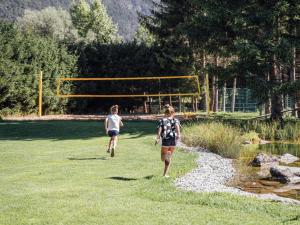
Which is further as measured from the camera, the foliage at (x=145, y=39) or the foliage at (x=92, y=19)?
the foliage at (x=92, y=19)

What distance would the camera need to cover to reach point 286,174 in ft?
39.8

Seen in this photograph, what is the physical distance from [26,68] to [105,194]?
60.0 feet

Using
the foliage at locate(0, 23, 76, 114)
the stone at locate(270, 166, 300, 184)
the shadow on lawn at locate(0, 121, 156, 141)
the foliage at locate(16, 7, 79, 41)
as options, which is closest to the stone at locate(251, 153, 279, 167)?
the stone at locate(270, 166, 300, 184)

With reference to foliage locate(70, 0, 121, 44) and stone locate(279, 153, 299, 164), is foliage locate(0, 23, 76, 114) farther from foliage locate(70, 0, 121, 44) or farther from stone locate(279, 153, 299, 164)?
foliage locate(70, 0, 121, 44)

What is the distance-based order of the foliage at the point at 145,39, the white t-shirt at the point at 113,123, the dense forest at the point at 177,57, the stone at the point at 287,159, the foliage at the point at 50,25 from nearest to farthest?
the white t-shirt at the point at 113,123 < the stone at the point at 287,159 < the dense forest at the point at 177,57 < the foliage at the point at 145,39 < the foliage at the point at 50,25

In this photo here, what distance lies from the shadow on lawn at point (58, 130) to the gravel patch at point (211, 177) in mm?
4600

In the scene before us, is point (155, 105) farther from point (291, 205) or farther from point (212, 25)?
point (291, 205)

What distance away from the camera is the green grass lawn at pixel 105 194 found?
746 centimetres

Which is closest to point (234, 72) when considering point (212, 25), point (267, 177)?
point (212, 25)

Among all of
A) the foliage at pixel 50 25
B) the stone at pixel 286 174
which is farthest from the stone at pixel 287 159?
the foliage at pixel 50 25

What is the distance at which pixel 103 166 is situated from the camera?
12.0 m

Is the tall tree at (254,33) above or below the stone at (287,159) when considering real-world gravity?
above

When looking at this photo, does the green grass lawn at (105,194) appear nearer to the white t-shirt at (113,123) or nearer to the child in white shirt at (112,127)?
the child in white shirt at (112,127)

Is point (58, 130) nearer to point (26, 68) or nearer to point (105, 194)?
point (26, 68)
